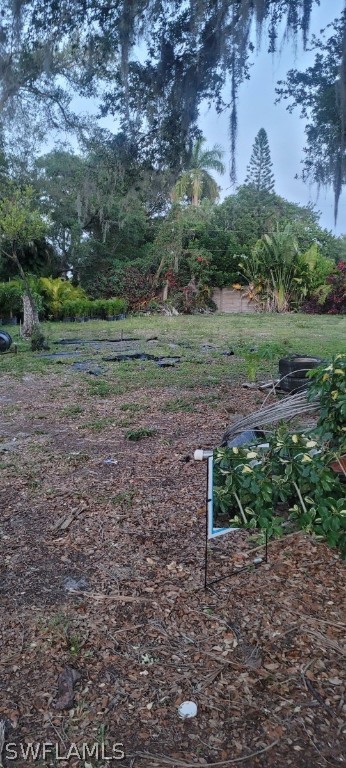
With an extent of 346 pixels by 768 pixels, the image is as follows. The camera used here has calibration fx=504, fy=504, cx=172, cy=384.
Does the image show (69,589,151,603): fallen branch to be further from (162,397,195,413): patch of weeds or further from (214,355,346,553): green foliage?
(162,397,195,413): patch of weeds

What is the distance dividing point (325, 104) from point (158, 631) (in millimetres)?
4640

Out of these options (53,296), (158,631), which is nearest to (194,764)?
(158,631)

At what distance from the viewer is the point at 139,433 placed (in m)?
3.61

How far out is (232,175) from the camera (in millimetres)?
5016

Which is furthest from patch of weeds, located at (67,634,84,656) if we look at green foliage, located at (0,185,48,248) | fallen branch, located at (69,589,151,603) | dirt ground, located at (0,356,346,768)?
green foliage, located at (0,185,48,248)

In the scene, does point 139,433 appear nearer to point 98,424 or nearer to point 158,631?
point 98,424

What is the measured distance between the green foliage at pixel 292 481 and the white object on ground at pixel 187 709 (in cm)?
68

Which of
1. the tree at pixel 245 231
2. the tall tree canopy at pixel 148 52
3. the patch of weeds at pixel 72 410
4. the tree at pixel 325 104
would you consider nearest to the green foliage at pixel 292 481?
the patch of weeds at pixel 72 410

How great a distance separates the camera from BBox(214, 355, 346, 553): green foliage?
1.88 metres

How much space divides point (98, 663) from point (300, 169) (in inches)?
196

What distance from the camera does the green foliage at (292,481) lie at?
1879 millimetres

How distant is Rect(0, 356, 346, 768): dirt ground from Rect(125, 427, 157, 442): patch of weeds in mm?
671

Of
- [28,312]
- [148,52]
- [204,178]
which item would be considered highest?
[204,178]

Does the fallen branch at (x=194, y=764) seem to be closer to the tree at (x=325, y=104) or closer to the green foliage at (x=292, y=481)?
the green foliage at (x=292, y=481)
